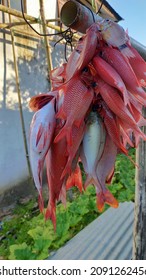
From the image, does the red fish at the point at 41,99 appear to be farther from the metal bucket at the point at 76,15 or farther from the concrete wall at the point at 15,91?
the concrete wall at the point at 15,91

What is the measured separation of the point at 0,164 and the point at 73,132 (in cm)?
378

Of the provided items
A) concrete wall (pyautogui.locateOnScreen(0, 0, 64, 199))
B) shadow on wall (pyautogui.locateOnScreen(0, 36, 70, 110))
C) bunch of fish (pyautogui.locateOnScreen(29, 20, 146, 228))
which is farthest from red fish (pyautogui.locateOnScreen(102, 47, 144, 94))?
shadow on wall (pyautogui.locateOnScreen(0, 36, 70, 110))

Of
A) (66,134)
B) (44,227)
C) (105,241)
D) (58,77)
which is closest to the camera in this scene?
(66,134)

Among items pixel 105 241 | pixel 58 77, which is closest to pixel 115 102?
pixel 58 77

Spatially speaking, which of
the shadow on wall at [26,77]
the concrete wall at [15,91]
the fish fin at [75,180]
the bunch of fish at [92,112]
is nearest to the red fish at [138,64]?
the bunch of fish at [92,112]

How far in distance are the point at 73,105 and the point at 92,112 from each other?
0.05 metres

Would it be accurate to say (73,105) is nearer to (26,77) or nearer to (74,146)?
(74,146)

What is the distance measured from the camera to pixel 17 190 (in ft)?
14.4

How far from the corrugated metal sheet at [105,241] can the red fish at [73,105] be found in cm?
123

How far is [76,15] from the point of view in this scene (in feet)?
1.65

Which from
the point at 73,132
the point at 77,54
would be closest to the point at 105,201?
the point at 73,132

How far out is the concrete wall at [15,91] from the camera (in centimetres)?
411

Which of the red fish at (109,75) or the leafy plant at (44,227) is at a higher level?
the red fish at (109,75)
